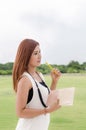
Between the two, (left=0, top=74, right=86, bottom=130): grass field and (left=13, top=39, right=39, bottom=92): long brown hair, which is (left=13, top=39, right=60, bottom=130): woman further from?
(left=0, top=74, right=86, bottom=130): grass field

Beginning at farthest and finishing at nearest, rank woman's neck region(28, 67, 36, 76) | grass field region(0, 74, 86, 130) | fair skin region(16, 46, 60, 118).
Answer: grass field region(0, 74, 86, 130) → woman's neck region(28, 67, 36, 76) → fair skin region(16, 46, 60, 118)

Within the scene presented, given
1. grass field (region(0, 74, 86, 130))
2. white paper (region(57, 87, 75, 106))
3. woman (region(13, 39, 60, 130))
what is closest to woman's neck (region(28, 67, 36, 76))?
woman (region(13, 39, 60, 130))

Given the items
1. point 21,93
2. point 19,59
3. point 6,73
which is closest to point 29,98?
point 21,93

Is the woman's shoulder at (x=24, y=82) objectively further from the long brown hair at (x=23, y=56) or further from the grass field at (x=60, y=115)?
the grass field at (x=60, y=115)

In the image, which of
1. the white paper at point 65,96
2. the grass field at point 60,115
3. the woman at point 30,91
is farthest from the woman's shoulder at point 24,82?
the grass field at point 60,115

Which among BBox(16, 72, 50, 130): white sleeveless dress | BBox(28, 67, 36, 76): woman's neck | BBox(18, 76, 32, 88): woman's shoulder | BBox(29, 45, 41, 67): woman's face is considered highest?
BBox(29, 45, 41, 67): woman's face

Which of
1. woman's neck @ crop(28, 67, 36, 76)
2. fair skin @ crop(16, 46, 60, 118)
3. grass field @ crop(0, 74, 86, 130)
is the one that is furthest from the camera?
grass field @ crop(0, 74, 86, 130)

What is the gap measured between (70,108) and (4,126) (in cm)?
155

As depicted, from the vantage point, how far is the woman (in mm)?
2184

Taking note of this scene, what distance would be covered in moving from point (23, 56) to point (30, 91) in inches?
6.8

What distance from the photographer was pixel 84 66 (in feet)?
26.0

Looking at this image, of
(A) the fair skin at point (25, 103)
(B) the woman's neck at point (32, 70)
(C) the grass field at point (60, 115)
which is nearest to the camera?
(A) the fair skin at point (25, 103)

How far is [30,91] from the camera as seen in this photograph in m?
2.20

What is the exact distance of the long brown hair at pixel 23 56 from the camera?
223 centimetres
